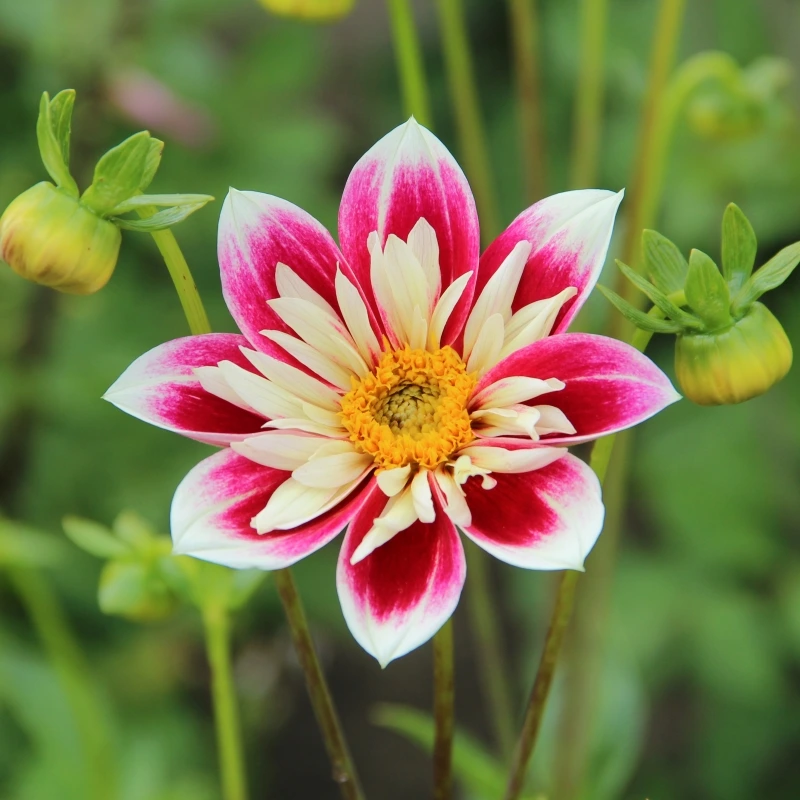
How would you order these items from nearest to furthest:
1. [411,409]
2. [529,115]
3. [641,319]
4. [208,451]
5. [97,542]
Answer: [641,319]
[411,409]
[97,542]
[529,115]
[208,451]

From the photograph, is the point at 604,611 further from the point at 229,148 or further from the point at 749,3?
the point at 749,3

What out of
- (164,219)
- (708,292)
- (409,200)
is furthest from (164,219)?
(708,292)

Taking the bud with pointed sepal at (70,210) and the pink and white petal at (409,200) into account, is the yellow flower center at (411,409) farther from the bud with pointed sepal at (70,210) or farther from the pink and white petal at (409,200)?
the bud with pointed sepal at (70,210)

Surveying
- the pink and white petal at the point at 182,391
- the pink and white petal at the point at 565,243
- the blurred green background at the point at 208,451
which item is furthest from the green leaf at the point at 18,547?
the pink and white petal at the point at 565,243

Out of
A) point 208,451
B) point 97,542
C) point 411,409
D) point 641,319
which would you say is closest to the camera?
point 641,319

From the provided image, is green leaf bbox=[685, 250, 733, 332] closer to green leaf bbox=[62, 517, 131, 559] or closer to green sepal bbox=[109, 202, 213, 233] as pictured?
green sepal bbox=[109, 202, 213, 233]

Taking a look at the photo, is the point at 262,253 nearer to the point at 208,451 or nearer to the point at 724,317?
the point at 724,317
